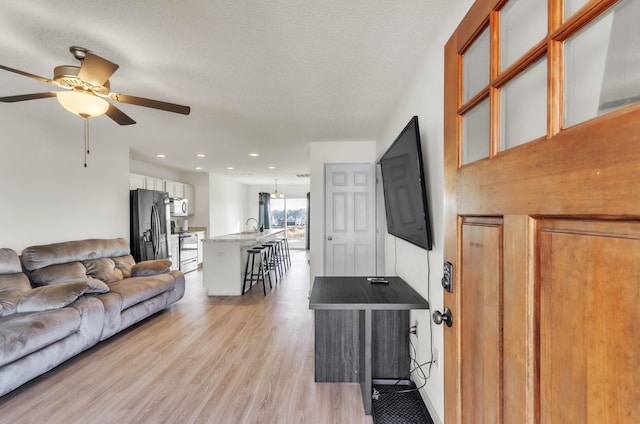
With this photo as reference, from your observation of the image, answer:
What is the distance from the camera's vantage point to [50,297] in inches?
100

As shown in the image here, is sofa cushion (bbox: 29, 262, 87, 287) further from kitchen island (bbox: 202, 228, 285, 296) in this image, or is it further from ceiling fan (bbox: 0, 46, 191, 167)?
ceiling fan (bbox: 0, 46, 191, 167)

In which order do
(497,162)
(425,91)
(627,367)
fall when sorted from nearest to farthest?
(627,367) < (497,162) < (425,91)

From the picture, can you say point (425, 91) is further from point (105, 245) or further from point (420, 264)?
point (105, 245)

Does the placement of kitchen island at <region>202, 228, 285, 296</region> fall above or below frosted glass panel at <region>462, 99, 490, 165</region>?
below

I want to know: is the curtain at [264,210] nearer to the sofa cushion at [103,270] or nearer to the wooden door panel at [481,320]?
the sofa cushion at [103,270]

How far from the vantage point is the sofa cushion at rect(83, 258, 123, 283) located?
3570mm

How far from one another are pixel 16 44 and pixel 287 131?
8.20ft

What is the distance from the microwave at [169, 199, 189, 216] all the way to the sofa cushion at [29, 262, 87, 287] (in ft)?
10.0

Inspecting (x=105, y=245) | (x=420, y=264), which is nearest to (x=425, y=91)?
(x=420, y=264)

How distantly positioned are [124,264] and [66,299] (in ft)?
4.88

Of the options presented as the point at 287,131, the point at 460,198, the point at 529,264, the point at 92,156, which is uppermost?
the point at 287,131

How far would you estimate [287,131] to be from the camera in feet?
12.7

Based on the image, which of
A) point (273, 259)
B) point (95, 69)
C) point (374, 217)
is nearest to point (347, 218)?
point (374, 217)

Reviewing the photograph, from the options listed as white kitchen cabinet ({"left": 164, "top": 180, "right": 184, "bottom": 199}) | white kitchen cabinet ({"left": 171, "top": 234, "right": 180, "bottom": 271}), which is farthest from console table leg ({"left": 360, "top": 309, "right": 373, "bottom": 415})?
white kitchen cabinet ({"left": 164, "top": 180, "right": 184, "bottom": 199})
